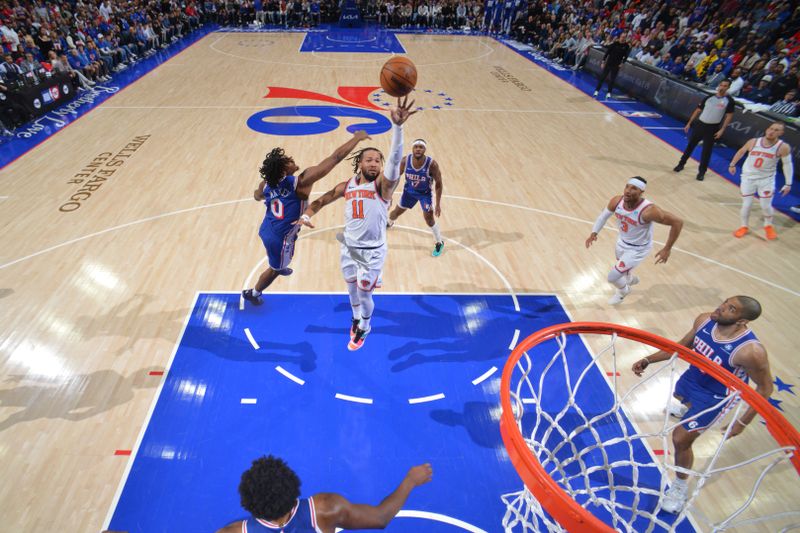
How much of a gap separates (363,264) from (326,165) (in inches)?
39.4

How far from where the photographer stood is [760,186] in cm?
691

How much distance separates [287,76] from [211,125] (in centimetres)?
505

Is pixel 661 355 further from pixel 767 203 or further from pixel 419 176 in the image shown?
pixel 767 203

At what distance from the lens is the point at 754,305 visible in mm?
3146

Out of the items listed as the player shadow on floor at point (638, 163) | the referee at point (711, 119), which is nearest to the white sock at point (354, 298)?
the player shadow on floor at point (638, 163)

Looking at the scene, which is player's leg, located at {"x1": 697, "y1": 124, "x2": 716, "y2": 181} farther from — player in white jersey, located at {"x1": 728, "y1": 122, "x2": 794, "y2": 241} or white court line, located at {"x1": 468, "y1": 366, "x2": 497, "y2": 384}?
white court line, located at {"x1": 468, "y1": 366, "x2": 497, "y2": 384}

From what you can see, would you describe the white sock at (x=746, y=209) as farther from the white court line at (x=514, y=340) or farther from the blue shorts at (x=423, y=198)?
the blue shorts at (x=423, y=198)

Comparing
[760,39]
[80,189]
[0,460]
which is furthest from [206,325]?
[760,39]

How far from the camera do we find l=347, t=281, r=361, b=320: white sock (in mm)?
4318

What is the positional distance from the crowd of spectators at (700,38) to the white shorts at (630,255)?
8565 mm

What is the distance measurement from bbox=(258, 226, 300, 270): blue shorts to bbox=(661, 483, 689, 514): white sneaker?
4.10 meters

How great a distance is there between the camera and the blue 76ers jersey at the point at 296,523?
2107 millimetres

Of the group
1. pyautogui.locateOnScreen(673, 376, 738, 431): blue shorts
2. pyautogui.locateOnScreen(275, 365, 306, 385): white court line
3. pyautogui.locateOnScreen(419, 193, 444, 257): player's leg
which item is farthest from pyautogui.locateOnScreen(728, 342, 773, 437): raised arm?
pyautogui.locateOnScreen(419, 193, 444, 257): player's leg

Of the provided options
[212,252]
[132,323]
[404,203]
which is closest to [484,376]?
[404,203]
